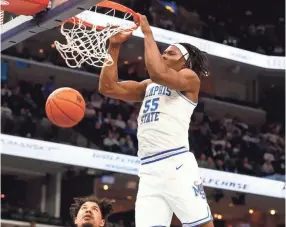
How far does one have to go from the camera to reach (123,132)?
15961 mm

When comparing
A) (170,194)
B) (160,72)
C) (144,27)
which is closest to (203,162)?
(170,194)

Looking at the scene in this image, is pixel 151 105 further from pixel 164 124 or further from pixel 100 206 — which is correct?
pixel 100 206

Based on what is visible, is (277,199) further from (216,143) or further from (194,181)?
(194,181)

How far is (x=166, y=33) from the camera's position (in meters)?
18.0

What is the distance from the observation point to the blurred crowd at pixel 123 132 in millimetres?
14539

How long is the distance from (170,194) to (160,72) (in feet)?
2.63

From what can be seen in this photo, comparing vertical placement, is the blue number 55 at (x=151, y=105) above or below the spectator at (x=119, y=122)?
below

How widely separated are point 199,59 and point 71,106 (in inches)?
66.6

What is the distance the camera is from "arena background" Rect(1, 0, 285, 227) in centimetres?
1479

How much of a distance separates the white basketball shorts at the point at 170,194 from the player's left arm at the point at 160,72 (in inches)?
18.6

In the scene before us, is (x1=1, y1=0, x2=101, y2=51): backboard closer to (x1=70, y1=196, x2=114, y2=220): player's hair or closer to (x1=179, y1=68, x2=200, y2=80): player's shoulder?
(x1=179, y1=68, x2=200, y2=80): player's shoulder

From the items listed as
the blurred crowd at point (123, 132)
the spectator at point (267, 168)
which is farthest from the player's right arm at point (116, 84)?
the spectator at point (267, 168)

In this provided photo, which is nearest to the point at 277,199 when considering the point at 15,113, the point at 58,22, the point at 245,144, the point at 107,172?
the point at 245,144

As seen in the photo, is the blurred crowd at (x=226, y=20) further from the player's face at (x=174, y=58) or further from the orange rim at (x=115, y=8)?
the player's face at (x=174, y=58)
